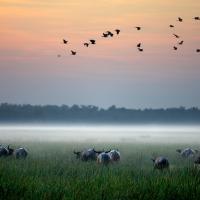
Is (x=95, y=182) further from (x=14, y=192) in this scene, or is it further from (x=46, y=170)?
(x=46, y=170)

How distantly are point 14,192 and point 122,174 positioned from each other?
7.07 metres

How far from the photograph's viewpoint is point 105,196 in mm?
21078

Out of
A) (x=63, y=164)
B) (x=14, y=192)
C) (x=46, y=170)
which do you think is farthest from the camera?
(x=63, y=164)

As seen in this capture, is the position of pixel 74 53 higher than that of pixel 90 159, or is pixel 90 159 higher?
pixel 74 53

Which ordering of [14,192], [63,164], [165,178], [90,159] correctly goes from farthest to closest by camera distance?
[90,159] → [63,164] → [165,178] → [14,192]

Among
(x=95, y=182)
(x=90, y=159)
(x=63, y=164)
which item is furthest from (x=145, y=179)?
(x=90, y=159)

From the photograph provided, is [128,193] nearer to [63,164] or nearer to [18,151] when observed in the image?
[63,164]

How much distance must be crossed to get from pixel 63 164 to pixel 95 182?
9867 mm

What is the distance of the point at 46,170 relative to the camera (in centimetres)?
2861

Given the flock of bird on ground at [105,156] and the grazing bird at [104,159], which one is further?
the grazing bird at [104,159]

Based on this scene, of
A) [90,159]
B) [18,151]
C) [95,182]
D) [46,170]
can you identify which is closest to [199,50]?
[95,182]

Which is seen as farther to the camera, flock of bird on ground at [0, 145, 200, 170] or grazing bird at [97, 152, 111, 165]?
grazing bird at [97, 152, 111, 165]

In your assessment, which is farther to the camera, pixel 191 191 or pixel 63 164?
pixel 63 164

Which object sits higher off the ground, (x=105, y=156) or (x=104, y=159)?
(x=105, y=156)
